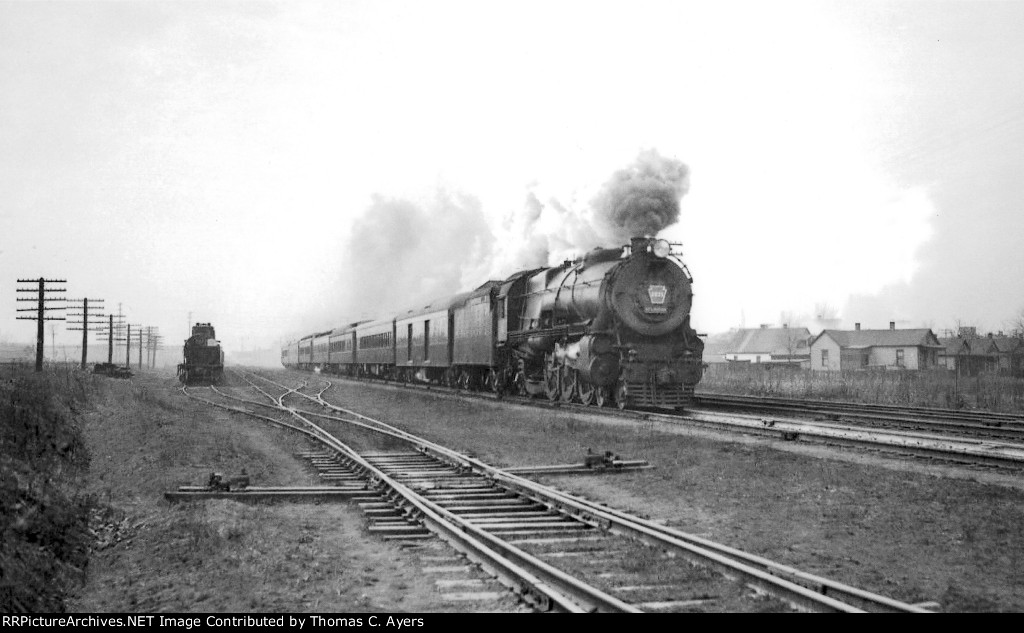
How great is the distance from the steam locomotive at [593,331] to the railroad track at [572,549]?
8.73 metres

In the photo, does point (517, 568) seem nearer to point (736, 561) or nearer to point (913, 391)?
point (736, 561)

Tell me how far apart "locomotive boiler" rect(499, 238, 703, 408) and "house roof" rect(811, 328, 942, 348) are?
54491 millimetres

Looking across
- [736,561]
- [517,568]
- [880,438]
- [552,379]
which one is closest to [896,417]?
[880,438]

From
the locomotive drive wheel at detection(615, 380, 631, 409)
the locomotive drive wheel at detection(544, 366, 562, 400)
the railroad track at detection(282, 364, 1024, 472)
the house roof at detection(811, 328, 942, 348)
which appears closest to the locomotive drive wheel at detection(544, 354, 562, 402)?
the locomotive drive wheel at detection(544, 366, 562, 400)

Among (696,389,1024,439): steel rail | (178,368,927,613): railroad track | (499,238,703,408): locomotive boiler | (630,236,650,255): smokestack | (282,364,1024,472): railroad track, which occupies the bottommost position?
(178,368,927,613): railroad track

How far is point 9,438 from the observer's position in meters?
11.4

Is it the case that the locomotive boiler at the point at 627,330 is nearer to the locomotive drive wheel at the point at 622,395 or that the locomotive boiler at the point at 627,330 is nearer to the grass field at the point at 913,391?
the locomotive drive wheel at the point at 622,395

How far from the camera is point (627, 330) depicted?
773 inches

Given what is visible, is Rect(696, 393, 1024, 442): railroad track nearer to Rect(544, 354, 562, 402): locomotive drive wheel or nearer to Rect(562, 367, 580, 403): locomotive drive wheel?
Rect(562, 367, 580, 403): locomotive drive wheel

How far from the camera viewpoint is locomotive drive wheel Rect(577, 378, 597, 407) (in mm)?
21000

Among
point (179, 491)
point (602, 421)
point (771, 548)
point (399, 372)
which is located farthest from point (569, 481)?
point (399, 372)

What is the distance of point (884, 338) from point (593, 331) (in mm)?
59466
